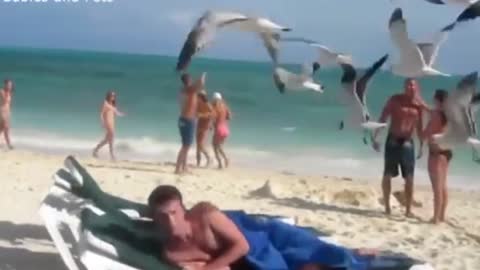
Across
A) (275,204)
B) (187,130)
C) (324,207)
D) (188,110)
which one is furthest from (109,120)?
(324,207)

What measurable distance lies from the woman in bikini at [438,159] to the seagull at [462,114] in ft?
0.16

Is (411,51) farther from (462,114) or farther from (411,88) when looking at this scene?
(411,88)

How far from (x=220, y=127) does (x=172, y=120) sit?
1282 mm

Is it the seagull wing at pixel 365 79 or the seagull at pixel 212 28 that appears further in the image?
the seagull wing at pixel 365 79

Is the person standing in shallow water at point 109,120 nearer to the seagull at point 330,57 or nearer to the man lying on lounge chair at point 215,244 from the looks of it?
the seagull at point 330,57

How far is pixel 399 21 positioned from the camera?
466cm

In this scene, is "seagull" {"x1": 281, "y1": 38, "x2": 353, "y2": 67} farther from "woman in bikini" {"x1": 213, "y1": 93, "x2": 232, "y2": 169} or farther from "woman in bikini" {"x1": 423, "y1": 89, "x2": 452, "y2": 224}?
"woman in bikini" {"x1": 213, "y1": 93, "x2": 232, "y2": 169}

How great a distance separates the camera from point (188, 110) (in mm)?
6141

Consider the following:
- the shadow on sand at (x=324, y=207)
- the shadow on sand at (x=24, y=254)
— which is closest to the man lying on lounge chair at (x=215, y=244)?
the shadow on sand at (x=24, y=254)

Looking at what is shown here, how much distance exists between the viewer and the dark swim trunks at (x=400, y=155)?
5332 millimetres

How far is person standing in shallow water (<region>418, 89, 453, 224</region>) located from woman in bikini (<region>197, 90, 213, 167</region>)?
148 cm

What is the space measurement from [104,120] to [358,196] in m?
2.02

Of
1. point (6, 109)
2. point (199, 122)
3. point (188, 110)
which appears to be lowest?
point (6, 109)

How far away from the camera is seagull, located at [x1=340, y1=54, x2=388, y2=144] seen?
481 centimetres
